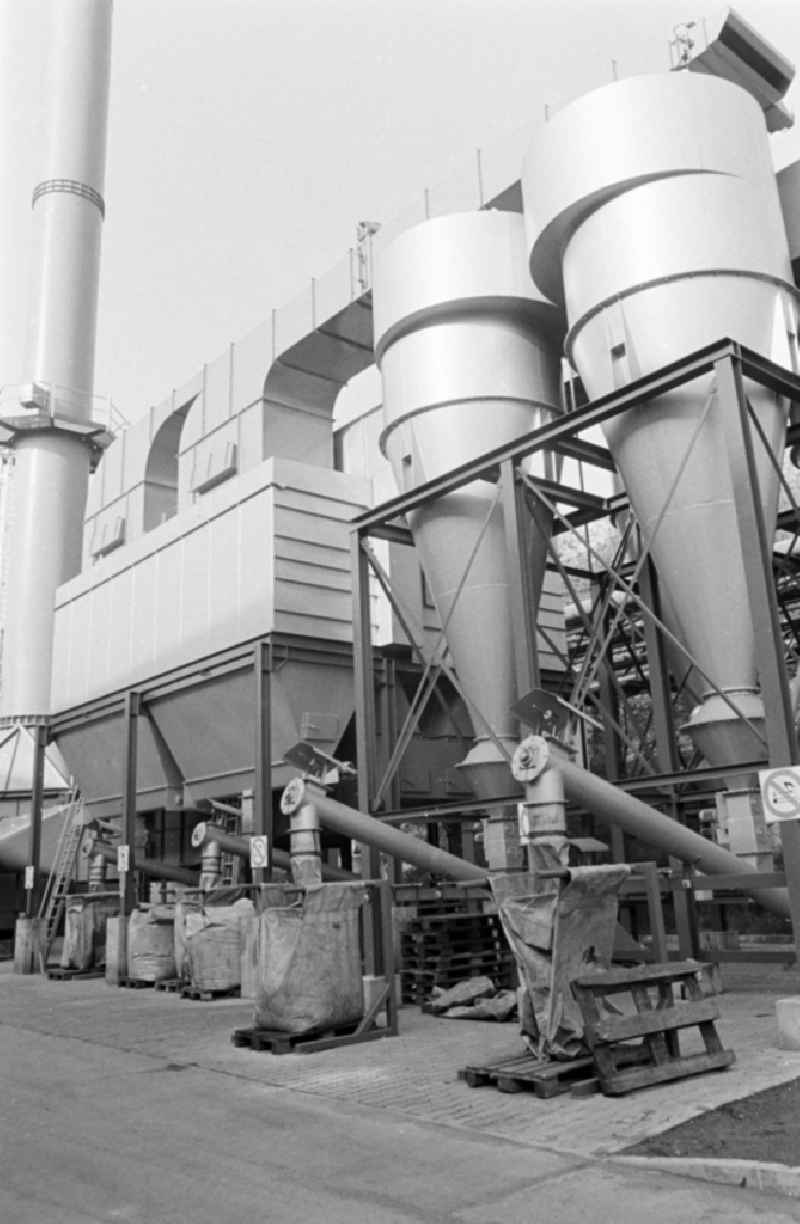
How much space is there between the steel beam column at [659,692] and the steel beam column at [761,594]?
3.57m

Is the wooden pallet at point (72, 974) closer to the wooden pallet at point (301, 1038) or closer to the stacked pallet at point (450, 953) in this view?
the stacked pallet at point (450, 953)

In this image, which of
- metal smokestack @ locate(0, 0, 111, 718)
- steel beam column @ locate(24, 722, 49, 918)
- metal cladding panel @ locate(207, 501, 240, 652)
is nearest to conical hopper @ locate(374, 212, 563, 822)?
metal cladding panel @ locate(207, 501, 240, 652)

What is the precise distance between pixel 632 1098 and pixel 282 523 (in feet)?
33.7

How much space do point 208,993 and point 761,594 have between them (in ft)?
28.4

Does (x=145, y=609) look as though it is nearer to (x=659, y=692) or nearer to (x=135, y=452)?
(x=135, y=452)

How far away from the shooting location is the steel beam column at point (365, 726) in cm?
1062

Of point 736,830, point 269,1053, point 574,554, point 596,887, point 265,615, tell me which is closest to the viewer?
point 596,887

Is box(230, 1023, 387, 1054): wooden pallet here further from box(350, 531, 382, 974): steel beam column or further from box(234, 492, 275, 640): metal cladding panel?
box(234, 492, 275, 640): metal cladding panel

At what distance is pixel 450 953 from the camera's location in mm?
11312

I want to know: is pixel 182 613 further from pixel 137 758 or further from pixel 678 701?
pixel 678 701

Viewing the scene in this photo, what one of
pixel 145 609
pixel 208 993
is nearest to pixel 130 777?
pixel 145 609

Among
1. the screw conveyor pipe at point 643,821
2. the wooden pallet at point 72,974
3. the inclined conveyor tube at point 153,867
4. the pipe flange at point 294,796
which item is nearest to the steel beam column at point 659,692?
the screw conveyor pipe at point 643,821

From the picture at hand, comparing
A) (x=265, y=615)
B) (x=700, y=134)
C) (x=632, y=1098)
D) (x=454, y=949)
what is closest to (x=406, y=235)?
(x=700, y=134)

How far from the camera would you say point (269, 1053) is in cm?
834
